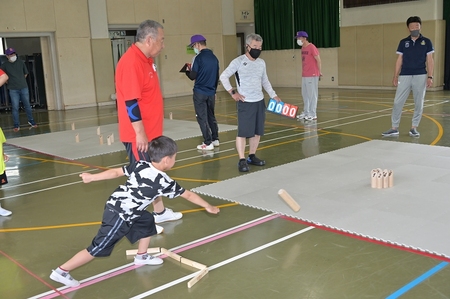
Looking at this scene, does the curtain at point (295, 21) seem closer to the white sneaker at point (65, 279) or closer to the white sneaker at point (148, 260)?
the white sneaker at point (148, 260)

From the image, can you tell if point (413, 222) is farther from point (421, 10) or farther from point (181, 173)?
point (421, 10)

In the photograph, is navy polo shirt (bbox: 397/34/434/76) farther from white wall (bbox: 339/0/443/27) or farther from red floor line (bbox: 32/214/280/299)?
white wall (bbox: 339/0/443/27)

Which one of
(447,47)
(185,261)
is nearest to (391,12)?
(447,47)

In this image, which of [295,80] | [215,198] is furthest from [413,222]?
[295,80]

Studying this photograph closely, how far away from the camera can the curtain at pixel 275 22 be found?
23078mm

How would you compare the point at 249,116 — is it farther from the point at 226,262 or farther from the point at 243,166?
the point at 226,262

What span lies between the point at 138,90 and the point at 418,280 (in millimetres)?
2786

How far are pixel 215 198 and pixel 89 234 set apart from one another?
1.62m

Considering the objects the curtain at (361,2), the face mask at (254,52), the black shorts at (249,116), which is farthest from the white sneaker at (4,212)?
the curtain at (361,2)

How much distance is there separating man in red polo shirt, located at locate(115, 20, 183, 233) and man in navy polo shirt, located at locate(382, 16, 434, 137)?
591cm

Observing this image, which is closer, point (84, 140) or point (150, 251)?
point (150, 251)

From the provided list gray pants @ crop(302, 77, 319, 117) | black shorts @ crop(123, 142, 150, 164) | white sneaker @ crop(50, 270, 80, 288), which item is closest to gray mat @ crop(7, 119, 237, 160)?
gray pants @ crop(302, 77, 319, 117)

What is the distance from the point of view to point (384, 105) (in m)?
14.5

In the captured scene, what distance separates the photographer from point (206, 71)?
28.6 feet
